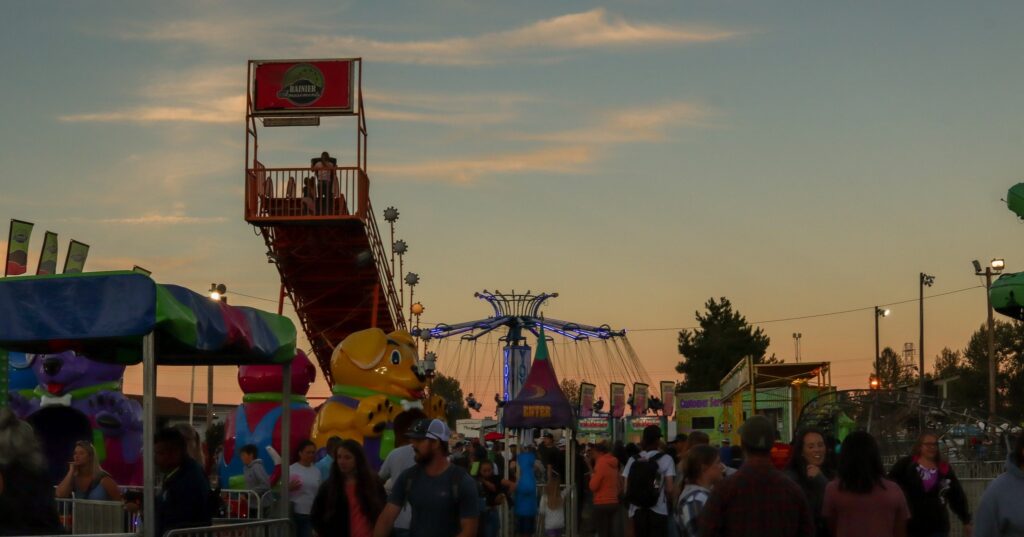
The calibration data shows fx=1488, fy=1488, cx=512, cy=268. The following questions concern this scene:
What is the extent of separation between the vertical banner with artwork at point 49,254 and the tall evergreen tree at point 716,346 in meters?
78.2

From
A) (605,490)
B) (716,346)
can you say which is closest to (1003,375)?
(716,346)

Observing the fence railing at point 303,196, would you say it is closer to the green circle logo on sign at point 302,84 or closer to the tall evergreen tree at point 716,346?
the green circle logo on sign at point 302,84

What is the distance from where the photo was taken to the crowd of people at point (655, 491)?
7.69 m

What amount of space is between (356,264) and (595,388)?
3306 cm

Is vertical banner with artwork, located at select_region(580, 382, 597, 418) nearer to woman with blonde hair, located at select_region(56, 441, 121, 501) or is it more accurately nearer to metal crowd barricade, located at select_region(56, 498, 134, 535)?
woman with blonde hair, located at select_region(56, 441, 121, 501)

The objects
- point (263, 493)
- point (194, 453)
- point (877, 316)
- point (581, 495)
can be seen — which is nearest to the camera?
point (194, 453)

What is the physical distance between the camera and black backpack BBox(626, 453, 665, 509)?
14766 mm

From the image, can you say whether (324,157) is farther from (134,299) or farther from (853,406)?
(134,299)

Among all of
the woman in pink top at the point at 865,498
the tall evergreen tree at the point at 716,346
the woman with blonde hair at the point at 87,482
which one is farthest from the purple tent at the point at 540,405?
the tall evergreen tree at the point at 716,346

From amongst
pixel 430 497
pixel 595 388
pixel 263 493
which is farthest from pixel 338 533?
pixel 595 388

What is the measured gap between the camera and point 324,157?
3056 centimetres

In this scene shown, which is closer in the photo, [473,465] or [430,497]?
[430,497]

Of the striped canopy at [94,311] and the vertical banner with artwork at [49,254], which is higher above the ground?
the vertical banner with artwork at [49,254]

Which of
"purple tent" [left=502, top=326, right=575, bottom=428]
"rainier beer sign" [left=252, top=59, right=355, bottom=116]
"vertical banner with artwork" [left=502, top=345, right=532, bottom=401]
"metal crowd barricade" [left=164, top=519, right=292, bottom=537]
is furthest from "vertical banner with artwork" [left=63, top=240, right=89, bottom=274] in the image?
"vertical banner with artwork" [left=502, top=345, right=532, bottom=401]
